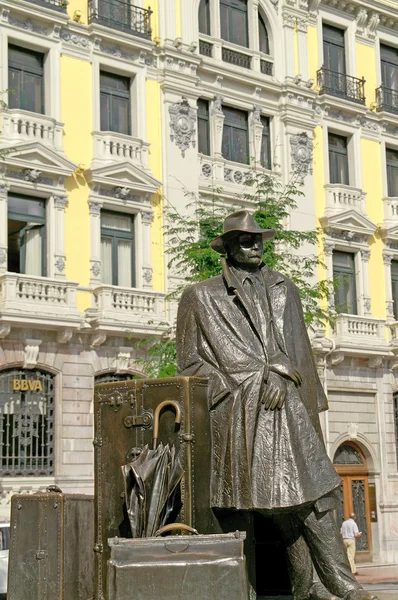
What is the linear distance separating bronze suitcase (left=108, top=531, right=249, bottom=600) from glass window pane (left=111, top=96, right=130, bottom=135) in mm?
19727

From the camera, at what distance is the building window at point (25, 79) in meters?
22.2

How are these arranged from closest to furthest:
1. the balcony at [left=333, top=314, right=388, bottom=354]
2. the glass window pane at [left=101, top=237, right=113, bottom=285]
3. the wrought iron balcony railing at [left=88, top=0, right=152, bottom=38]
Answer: the glass window pane at [left=101, top=237, right=113, bottom=285] < the wrought iron balcony railing at [left=88, top=0, right=152, bottom=38] < the balcony at [left=333, top=314, right=388, bottom=354]

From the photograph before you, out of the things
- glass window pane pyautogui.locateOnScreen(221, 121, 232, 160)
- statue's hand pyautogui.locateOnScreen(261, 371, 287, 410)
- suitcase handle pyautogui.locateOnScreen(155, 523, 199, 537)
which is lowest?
suitcase handle pyautogui.locateOnScreen(155, 523, 199, 537)

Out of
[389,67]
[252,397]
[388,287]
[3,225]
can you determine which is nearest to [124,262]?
[3,225]

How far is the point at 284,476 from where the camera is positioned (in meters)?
5.54

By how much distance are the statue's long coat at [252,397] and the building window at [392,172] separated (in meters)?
24.6

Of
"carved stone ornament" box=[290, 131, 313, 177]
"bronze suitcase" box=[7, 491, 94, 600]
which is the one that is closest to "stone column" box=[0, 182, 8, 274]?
"carved stone ornament" box=[290, 131, 313, 177]

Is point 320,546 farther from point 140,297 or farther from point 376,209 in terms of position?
point 376,209

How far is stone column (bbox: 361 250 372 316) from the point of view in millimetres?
28141

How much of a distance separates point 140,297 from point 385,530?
9617 mm

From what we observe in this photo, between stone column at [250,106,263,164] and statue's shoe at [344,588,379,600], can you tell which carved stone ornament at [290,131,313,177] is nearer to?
stone column at [250,106,263,164]

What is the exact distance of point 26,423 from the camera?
21.2m

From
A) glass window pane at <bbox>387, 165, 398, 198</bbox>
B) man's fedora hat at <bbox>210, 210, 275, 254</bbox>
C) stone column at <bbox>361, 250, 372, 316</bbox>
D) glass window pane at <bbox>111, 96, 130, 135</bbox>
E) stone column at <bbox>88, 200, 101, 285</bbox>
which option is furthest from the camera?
glass window pane at <bbox>387, 165, 398, 198</bbox>

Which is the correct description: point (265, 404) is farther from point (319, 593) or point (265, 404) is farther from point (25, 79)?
point (25, 79)
